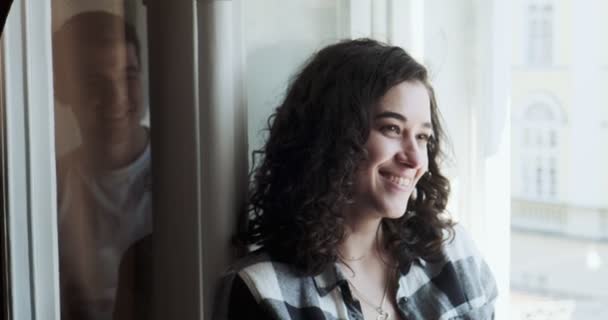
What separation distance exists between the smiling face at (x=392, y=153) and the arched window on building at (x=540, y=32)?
0.25 m

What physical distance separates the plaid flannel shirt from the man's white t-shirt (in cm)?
21

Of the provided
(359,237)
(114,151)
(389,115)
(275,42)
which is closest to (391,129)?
(389,115)

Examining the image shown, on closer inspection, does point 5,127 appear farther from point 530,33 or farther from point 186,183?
point 530,33

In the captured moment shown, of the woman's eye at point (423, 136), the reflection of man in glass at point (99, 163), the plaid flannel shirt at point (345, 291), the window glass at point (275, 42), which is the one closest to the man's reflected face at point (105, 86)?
the reflection of man in glass at point (99, 163)

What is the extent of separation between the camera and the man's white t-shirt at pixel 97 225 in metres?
1.19

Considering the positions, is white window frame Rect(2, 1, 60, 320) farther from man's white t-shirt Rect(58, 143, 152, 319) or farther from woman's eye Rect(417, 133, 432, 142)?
woman's eye Rect(417, 133, 432, 142)

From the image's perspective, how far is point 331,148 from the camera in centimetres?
106

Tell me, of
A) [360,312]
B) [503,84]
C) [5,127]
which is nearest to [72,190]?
[5,127]

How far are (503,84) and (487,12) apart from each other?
120 millimetres

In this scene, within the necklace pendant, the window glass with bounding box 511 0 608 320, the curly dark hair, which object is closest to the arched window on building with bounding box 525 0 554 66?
the window glass with bounding box 511 0 608 320

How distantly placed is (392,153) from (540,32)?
34cm

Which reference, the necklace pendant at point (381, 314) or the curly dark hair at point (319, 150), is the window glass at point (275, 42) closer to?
the curly dark hair at point (319, 150)

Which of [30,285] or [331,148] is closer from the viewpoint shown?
[331,148]

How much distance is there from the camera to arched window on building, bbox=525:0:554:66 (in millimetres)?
1191
